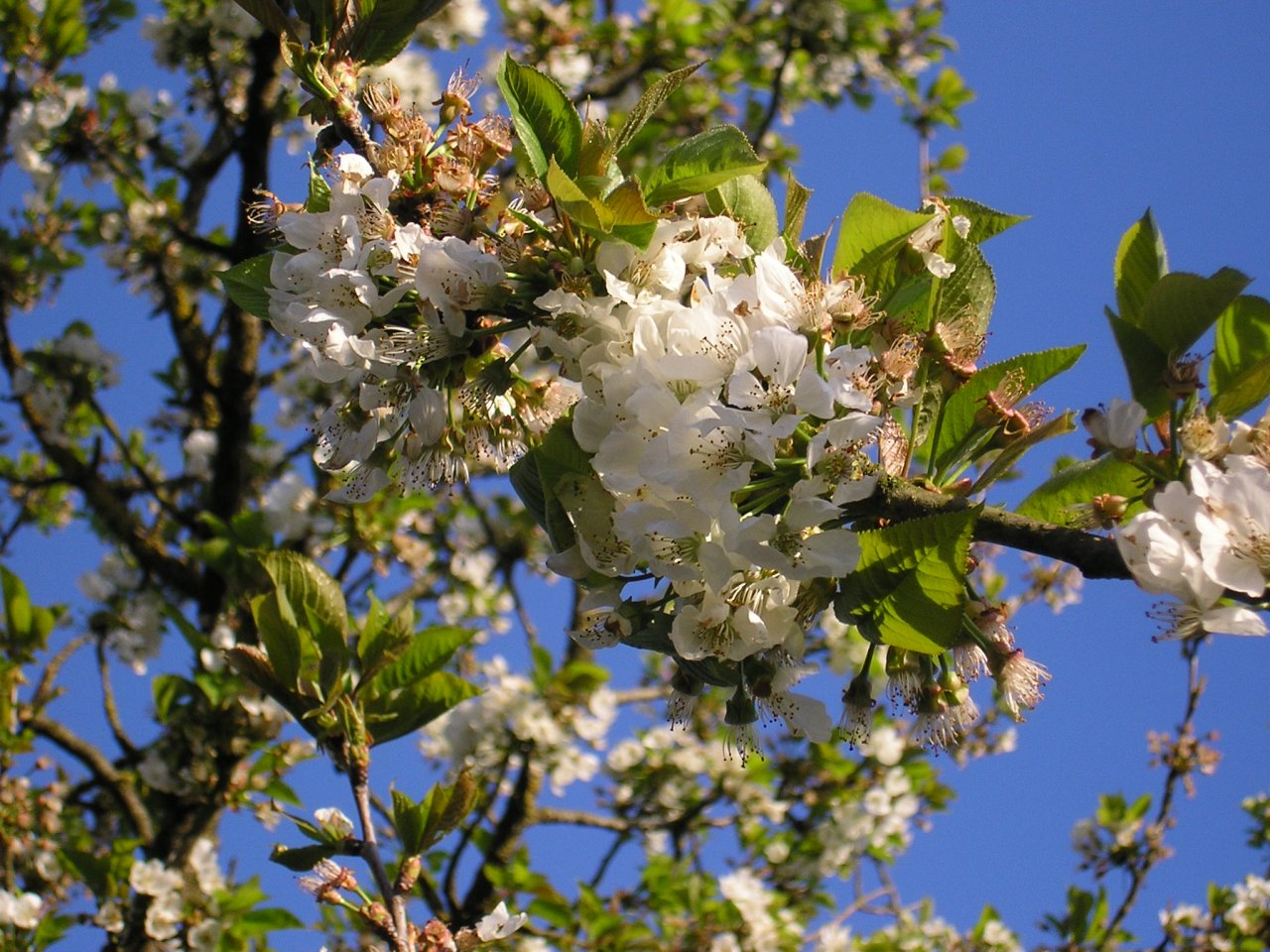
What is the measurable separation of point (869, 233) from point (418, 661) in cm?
106

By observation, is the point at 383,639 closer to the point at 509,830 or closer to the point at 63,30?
the point at 509,830

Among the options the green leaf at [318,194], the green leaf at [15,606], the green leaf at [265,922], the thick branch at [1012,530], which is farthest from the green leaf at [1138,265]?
the green leaf at [15,606]

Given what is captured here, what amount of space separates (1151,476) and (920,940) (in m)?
4.73

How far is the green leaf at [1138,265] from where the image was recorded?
119 cm

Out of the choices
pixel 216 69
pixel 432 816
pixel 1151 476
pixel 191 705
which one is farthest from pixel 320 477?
pixel 1151 476

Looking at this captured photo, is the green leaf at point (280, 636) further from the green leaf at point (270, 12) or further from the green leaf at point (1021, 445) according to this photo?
the green leaf at point (1021, 445)

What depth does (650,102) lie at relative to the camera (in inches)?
48.7

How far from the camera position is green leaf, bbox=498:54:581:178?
1236mm

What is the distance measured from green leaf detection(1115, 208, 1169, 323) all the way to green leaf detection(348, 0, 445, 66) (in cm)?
98

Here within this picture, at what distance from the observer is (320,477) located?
16.1 feet

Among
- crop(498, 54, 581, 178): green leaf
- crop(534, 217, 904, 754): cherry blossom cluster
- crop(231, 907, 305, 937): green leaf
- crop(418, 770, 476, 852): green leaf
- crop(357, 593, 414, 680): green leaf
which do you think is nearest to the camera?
crop(534, 217, 904, 754): cherry blossom cluster

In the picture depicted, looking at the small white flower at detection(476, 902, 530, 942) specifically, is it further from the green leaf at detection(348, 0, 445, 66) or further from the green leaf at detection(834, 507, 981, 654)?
the green leaf at detection(348, 0, 445, 66)

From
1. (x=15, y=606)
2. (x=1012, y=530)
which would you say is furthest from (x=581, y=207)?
(x=15, y=606)

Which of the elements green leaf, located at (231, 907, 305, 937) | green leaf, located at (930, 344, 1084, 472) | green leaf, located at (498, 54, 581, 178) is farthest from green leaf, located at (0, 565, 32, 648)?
green leaf, located at (930, 344, 1084, 472)
